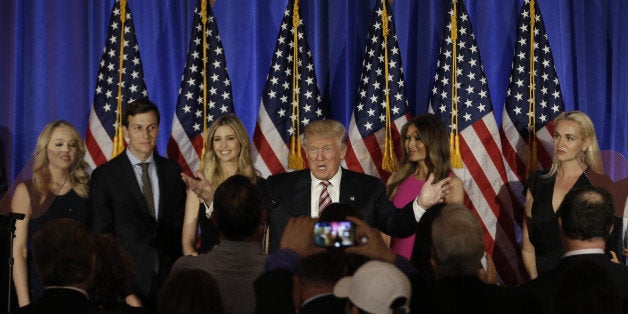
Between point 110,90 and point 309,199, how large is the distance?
84.7 inches

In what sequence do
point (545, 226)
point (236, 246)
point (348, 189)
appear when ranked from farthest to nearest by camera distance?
1. point (545, 226)
2. point (348, 189)
3. point (236, 246)

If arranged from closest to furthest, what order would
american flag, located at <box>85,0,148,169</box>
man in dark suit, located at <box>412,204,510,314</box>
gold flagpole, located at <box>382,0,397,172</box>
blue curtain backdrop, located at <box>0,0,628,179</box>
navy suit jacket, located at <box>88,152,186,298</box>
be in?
man in dark suit, located at <box>412,204,510,314</box> < navy suit jacket, located at <box>88,152,186,298</box> < gold flagpole, located at <box>382,0,397,172</box> < american flag, located at <box>85,0,148,169</box> < blue curtain backdrop, located at <box>0,0,628,179</box>

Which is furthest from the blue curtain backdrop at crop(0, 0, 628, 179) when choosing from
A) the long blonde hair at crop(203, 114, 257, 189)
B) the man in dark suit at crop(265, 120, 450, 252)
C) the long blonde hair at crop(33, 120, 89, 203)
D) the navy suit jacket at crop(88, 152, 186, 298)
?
the man in dark suit at crop(265, 120, 450, 252)

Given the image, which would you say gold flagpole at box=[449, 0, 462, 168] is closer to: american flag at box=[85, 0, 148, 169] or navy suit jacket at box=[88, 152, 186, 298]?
navy suit jacket at box=[88, 152, 186, 298]

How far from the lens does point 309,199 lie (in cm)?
475

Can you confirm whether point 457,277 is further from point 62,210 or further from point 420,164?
point 62,210

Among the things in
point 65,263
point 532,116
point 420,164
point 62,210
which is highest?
point 532,116

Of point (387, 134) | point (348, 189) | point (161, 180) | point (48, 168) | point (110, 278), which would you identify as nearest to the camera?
point (110, 278)

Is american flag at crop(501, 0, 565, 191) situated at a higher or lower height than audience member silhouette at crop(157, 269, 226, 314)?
higher

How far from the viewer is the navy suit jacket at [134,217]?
4980 mm

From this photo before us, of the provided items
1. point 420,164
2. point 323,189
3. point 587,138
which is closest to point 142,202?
point 323,189

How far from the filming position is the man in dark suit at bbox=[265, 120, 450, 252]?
468 cm

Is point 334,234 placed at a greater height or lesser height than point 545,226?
greater

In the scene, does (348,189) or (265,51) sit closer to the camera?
(348,189)
